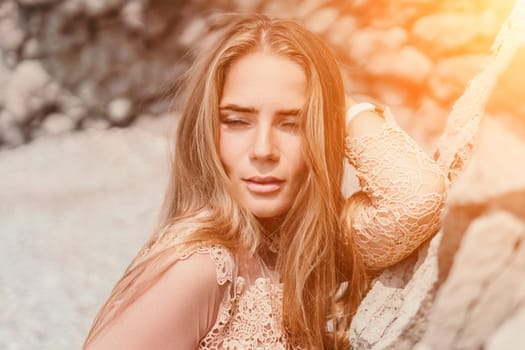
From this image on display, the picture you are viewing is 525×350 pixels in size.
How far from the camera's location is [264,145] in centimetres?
107

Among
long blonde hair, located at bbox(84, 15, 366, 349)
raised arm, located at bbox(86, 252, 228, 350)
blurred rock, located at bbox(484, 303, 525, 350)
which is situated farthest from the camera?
long blonde hair, located at bbox(84, 15, 366, 349)

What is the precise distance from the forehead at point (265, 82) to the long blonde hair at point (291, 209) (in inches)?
0.5

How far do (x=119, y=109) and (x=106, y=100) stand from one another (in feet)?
0.21

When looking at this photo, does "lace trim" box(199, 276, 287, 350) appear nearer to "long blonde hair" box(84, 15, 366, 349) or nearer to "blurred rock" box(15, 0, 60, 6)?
"long blonde hair" box(84, 15, 366, 349)

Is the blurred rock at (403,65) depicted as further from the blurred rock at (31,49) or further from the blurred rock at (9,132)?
the blurred rock at (9,132)

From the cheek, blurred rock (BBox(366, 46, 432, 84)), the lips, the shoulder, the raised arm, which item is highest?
blurred rock (BBox(366, 46, 432, 84))

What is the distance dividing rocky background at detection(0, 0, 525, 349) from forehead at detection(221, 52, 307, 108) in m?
1.12

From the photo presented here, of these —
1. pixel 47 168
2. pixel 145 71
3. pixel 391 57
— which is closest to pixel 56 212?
pixel 47 168

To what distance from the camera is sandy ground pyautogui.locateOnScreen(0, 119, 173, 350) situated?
2283mm

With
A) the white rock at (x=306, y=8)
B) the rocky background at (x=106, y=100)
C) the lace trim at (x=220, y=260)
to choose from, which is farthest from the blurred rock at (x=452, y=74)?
the lace trim at (x=220, y=260)

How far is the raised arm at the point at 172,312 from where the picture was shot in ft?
3.31

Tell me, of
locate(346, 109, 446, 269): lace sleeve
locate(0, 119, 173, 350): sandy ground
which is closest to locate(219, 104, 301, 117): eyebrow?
locate(346, 109, 446, 269): lace sleeve

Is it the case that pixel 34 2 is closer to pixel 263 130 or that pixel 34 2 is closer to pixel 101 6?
pixel 101 6

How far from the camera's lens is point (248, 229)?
3.69 ft
